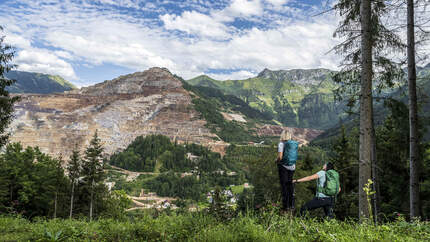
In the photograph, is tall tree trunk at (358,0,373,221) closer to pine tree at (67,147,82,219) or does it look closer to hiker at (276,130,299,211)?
hiker at (276,130,299,211)

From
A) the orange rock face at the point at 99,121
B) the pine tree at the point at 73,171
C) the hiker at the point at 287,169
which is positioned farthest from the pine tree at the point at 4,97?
the orange rock face at the point at 99,121

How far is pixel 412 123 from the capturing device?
718cm

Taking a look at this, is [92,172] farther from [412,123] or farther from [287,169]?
[412,123]

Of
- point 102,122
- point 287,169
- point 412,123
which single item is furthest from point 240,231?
point 102,122

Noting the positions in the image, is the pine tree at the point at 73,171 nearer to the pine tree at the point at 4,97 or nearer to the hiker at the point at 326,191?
the pine tree at the point at 4,97

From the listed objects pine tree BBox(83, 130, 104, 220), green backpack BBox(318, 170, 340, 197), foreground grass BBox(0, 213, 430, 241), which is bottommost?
pine tree BBox(83, 130, 104, 220)

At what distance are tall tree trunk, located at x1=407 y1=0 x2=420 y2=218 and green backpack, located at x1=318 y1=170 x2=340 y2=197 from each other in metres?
3.74

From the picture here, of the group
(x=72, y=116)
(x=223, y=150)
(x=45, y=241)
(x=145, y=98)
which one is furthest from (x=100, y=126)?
(x=45, y=241)

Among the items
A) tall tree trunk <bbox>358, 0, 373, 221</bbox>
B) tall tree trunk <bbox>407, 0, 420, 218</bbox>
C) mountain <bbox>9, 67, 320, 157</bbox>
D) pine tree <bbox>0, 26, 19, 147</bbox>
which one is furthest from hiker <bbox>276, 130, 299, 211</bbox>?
mountain <bbox>9, 67, 320, 157</bbox>

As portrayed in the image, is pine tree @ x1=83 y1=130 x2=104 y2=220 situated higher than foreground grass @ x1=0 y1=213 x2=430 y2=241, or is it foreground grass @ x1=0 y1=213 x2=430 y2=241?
foreground grass @ x1=0 y1=213 x2=430 y2=241

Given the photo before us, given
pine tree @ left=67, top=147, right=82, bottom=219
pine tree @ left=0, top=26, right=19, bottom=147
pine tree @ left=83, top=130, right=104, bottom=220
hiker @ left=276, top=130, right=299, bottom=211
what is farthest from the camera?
pine tree @ left=83, top=130, right=104, bottom=220

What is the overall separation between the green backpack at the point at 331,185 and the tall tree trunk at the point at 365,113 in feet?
5.06

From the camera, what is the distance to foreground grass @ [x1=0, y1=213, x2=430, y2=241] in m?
3.04

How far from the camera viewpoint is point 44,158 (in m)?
41.2
